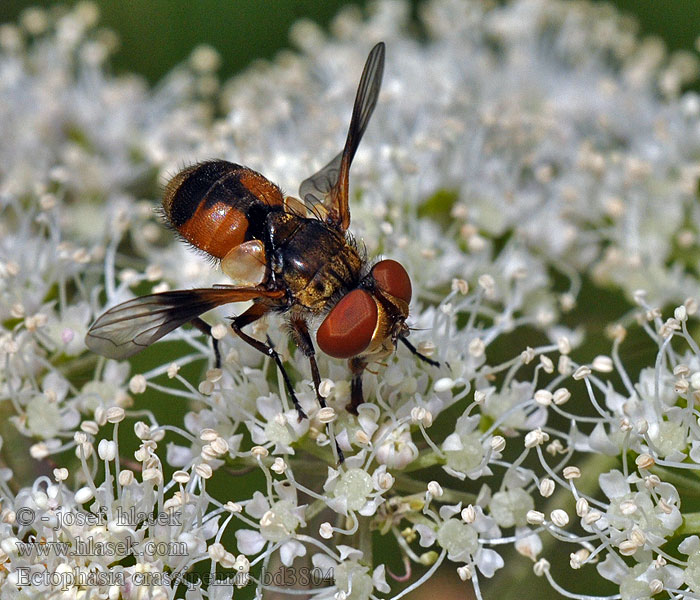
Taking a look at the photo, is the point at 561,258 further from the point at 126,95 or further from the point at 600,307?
the point at 126,95

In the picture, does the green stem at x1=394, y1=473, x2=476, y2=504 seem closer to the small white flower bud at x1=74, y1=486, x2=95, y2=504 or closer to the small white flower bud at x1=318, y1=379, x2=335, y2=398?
the small white flower bud at x1=318, y1=379, x2=335, y2=398

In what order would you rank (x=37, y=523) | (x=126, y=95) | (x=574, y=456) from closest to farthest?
(x=37, y=523) < (x=574, y=456) < (x=126, y=95)

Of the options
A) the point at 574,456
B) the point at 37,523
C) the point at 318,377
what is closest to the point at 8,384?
the point at 37,523

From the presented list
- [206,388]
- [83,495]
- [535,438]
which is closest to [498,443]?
[535,438]

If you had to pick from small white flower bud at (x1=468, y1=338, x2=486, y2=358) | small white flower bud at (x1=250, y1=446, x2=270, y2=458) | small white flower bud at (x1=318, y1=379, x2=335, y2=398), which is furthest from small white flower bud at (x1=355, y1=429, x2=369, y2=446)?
small white flower bud at (x1=468, y1=338, x2=486, y2=358)

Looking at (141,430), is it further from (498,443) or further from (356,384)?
(498,443)

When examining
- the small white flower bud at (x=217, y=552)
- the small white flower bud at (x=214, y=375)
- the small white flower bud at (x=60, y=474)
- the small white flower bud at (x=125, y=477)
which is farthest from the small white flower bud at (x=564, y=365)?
the small white flower bud at (x=60, y=474)

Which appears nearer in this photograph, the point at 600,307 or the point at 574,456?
the point at 574,456
